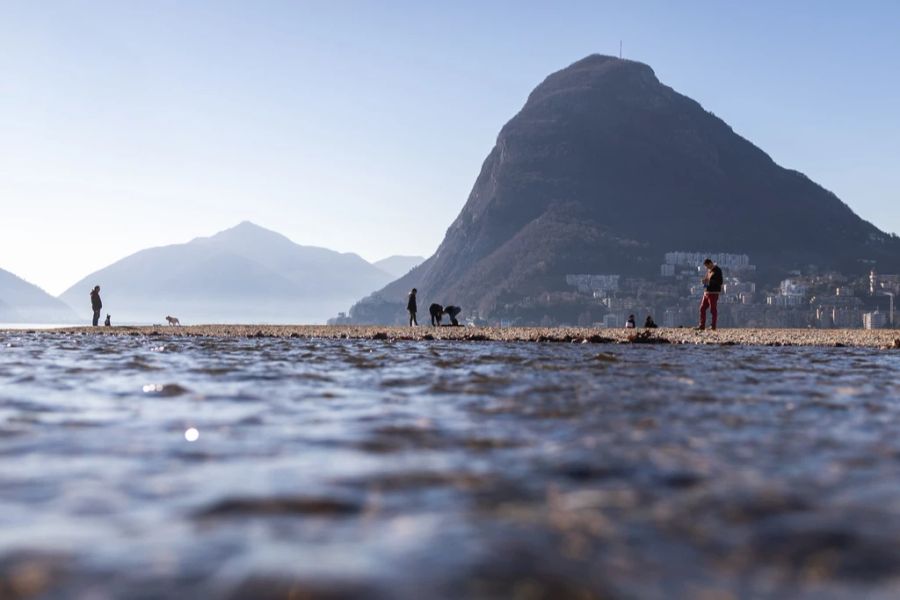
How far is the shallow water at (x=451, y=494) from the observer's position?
335 cm

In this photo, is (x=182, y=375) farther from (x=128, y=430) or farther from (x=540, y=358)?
(x=540, y=358)

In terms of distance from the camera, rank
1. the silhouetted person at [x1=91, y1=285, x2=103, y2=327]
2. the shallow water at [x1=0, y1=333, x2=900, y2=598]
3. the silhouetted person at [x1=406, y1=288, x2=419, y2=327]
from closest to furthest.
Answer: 1. the shallow water at [x1=0, y1=333, x2=900, y2=598]
2. the silhouetted person at [x1=406, y1=288, x2=419, y2=327]
3. the silhouetted person at [x1=91, y1=285, x2=103, y2=327]

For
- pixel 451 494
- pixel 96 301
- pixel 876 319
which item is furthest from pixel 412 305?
pixel 876 319

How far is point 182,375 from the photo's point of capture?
12.0 metres

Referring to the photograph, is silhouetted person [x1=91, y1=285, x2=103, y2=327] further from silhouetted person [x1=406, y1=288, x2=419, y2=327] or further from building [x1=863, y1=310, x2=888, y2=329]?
building [x1=863, y1=310, x2=888, y2=329]

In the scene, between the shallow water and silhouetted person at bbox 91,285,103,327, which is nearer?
the shallow water

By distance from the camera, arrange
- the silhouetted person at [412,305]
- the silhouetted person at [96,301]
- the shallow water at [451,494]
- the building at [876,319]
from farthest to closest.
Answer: the building at [876,319] < the silhouetted person at [96,301] < the silhouetted person at [412,305] < the shallow water at [451,494]

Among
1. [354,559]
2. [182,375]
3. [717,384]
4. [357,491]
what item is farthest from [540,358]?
[354,559]

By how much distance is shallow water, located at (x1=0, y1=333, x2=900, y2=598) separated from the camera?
132 inches

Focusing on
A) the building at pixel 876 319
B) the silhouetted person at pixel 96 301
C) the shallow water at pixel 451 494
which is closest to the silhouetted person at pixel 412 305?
the silhouetted person at pixel 96 301

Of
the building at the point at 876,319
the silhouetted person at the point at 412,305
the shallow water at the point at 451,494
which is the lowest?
the building at the point at 876,319

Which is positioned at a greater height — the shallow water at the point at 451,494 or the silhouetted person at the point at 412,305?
the silhouetted person at the point at 412,305

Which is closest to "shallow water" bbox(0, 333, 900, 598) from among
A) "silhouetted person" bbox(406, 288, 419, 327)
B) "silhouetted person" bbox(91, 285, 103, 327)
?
"silhouetted person" bbox(406, 288, 419, 327)

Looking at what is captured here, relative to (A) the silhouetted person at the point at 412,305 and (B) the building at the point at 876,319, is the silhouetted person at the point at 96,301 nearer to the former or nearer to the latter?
(A) the silhouetted person at the point at 412,305
